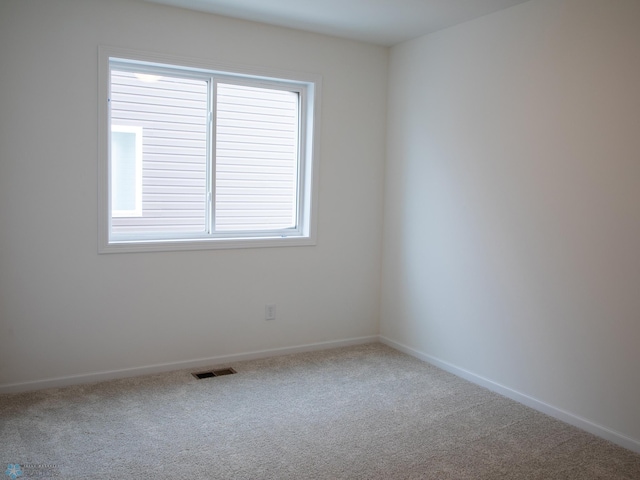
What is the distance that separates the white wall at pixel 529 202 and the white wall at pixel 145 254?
0.42m

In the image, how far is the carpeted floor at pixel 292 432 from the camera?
2.70m

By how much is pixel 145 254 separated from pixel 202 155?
809 millimetres

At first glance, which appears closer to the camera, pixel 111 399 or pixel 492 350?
pixel 111 399

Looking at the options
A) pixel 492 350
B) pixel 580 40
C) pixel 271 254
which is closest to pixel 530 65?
pixel 580 40

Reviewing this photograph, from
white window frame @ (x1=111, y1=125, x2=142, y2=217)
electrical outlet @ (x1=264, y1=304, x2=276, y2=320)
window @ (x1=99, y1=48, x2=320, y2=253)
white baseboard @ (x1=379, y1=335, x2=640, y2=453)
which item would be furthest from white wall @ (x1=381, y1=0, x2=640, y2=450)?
white window frame @ (x1=111, y1=125, x2=142, y2=217)

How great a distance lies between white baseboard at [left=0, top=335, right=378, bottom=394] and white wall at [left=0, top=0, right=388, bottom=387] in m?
0.03

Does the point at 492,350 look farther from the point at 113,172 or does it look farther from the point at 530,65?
the point at 113,172

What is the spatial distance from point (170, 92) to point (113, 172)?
0.67 m

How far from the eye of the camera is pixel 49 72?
3.42 metres

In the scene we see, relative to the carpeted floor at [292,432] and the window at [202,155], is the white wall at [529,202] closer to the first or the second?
the carpeted floor at [292,432]
